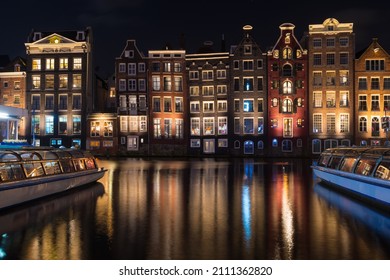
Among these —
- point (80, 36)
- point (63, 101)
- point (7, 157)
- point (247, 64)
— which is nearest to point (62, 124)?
point (63, 101)

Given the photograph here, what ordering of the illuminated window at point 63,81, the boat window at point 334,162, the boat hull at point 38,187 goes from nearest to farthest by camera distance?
the boat hull at point 38,187, the boat window at point 334,162, the illuminated window at point 63,81

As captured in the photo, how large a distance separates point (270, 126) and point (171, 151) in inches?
708

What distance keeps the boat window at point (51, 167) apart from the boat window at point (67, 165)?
0.47 m

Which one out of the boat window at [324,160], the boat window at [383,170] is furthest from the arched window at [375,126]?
the boat window at [383,170]

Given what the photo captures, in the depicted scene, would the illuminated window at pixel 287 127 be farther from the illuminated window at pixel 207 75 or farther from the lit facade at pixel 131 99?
the lit facade at pixel 131 99

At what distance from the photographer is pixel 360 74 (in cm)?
6731

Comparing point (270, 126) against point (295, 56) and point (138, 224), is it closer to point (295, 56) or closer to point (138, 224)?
point (295, 56)

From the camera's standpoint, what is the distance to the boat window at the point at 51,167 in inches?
750

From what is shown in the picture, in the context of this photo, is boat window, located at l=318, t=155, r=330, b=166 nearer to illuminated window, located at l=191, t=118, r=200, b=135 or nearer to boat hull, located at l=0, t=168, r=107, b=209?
boat hull, located at l=0, t=168, r=107, b=209

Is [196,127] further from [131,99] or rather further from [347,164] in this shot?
[347,164]

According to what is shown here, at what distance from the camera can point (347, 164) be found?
21938 millimetres

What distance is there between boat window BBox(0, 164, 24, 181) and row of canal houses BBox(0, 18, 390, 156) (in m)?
54.7

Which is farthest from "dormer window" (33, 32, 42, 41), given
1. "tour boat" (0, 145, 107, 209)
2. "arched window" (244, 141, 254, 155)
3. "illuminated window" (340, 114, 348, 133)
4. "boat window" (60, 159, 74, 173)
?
"boat window" (60, 159, 74, 173)

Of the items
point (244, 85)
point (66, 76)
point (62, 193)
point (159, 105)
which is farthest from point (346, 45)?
point (62, 193)
